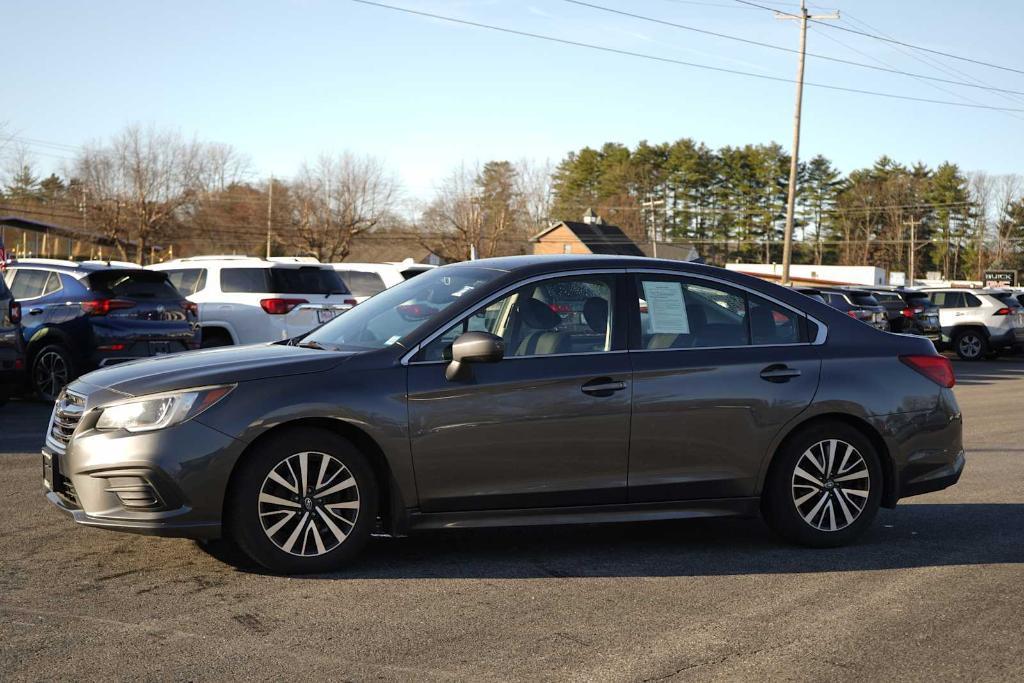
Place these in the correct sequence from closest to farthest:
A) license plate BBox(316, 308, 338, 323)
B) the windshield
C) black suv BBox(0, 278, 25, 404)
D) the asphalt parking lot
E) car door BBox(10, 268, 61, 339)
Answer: the asphalt parking lot → the windshield → black suv BBox(0, 278, 25, 404) → car door BBox(10, 268, 61, 339) → license plate BBox(316, 308, 338, 323)

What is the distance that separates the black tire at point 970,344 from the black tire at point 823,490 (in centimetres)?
2576

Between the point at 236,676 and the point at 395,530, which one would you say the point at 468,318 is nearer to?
the point at 395,530

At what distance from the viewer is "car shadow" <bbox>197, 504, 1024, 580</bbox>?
19.7ft

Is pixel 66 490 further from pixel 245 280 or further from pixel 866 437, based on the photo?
pixel 245 280

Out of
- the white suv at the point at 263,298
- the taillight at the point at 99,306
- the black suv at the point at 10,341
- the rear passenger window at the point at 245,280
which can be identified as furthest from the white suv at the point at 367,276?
the black suv at the point at 10,341

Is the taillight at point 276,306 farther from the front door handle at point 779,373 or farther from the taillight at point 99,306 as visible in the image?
the front door handle at point 779,373

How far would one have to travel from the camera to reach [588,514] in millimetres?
6098

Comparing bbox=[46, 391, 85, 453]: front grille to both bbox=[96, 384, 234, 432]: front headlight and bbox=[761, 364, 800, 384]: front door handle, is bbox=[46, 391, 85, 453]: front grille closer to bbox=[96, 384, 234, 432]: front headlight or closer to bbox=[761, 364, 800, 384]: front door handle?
bbox=[96, 384, 234, 432]: front headlight

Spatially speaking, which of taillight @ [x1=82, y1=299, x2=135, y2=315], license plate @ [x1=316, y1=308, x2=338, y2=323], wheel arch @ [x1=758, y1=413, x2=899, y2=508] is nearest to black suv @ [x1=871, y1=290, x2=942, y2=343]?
license plate @ [x1=316, y1=308, x2=338, y2=323]

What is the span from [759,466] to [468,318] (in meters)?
1.86

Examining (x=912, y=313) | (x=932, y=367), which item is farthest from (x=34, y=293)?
(x=912, y=313)

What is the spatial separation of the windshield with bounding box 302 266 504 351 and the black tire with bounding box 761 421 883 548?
199cm

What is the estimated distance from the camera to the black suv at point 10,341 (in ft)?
39.4

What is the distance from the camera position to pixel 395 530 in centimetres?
580
